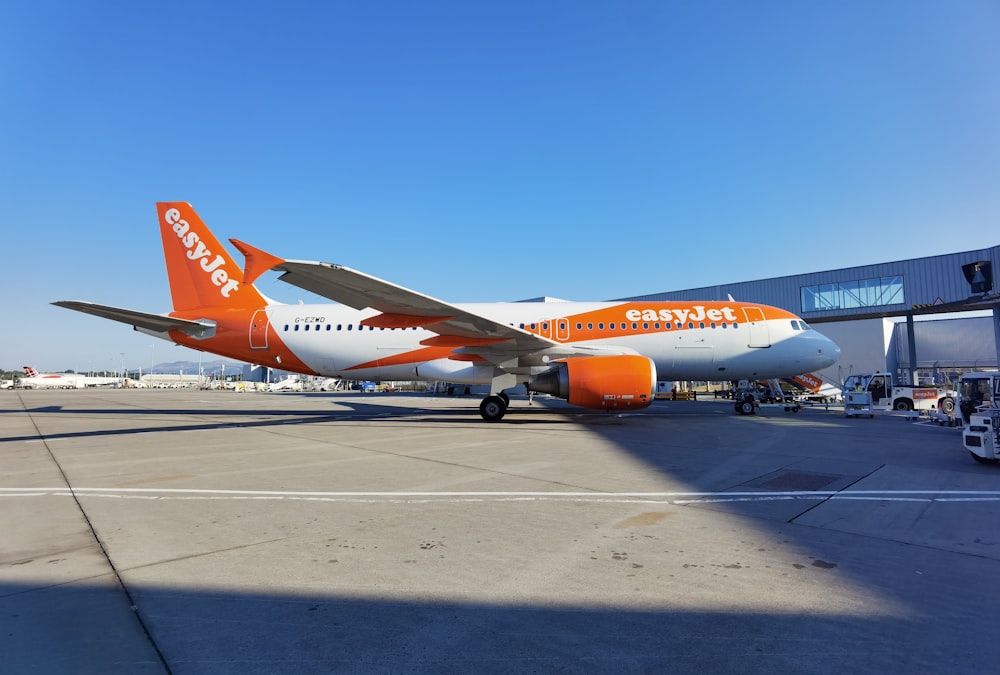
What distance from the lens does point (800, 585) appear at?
124 inches

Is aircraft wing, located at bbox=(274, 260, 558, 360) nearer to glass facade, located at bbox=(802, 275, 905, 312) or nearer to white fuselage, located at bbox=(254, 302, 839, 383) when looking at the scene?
white fuselage, located at bbox=(254, 302, 839, 383)

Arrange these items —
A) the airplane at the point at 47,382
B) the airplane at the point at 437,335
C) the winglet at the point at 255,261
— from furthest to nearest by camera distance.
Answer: the airplane at the point at 47,382, the airplane at the point at 437,335, the winglet at the point at 255,261

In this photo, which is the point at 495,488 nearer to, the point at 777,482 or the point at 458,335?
the point at 777,482

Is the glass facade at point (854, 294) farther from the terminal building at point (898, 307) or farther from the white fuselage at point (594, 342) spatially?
the white fuselage at point (594, 342)

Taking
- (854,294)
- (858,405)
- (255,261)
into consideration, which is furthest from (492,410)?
(854,294)

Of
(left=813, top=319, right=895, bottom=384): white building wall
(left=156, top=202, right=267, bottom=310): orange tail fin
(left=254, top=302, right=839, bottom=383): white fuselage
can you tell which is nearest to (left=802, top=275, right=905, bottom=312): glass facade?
(left=813, top=319, right=895, bottom=384): white building wall

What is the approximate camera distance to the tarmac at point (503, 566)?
2.38 m

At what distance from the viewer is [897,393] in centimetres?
→ 2111

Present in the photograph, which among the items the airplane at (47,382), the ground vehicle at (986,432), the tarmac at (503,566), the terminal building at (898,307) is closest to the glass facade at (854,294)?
the terminal building at (898,307)

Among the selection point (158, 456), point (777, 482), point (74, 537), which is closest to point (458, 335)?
point (158, 456)

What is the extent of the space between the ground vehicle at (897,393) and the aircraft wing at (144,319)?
77.7ft

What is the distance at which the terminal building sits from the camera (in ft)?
86.1

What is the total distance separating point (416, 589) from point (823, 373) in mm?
40794

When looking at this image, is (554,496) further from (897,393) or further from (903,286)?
(903,286)
